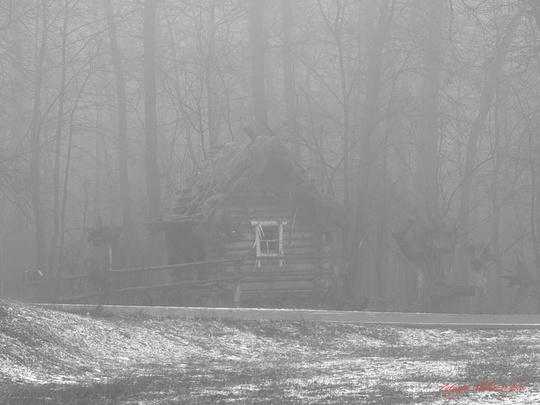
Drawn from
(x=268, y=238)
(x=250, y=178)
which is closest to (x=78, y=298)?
(x=250, y=178)

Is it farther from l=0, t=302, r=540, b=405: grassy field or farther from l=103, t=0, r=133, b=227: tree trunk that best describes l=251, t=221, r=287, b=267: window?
l=103, t=0, r=133, b=227: tree trunk

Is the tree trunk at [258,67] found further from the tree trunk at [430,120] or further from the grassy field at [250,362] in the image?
the grassy field at [250,362]

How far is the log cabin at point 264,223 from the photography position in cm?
2919

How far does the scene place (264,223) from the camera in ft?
98.4

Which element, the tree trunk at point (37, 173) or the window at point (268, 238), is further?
the tree trunk at point (37, 173)

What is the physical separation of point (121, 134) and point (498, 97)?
1576 centimetres

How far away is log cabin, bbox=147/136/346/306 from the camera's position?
29188 millimetres

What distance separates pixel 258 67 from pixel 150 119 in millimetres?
4670

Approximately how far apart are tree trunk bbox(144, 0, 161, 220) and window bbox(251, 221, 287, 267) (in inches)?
367

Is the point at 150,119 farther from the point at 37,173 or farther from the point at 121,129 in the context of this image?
the point at 121,129

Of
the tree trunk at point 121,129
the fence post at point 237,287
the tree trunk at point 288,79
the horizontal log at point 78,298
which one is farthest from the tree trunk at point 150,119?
the horizontal log at point 78,298

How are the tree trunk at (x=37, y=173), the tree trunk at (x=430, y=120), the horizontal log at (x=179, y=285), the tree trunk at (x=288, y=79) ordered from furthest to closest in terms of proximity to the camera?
1. the tree trunk at (x=288, y=79)
2. the tree trunk at (x=37, y=173)
3. the tree trunk at (x=430, y=120)
4. the horizontal log at (x=179, y=285)

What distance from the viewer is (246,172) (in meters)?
29.2
